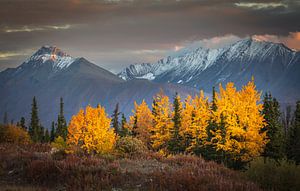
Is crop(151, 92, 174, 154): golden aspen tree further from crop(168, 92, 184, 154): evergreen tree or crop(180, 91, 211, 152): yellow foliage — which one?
crop(180, 91, 211, 152): yellow foliage

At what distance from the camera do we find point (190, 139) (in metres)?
48.4

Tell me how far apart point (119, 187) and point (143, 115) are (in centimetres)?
4337

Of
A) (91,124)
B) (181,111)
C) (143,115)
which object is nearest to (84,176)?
(91,124)

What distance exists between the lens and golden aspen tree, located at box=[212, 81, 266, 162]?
112 feet

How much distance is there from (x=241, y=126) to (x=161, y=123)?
60.2ft

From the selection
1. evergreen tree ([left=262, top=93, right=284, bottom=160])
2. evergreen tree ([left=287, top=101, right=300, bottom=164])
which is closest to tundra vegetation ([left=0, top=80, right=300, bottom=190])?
evergreen tree ([left=287, top=101, right=300, bottom=164])

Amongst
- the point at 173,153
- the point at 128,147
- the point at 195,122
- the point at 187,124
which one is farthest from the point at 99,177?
the point at 187,124

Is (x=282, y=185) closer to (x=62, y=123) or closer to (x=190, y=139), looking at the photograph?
(x=190, y=139)

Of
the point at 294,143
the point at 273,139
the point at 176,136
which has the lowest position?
the point at 294,143

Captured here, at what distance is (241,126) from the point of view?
34.5m

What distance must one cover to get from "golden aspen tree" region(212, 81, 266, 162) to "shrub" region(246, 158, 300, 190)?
18248mm

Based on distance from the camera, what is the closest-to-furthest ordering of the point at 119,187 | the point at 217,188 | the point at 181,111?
the point at 217,188
the point at 119,187
the point at 181,111

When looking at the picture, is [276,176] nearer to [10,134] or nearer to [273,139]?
[273,139]

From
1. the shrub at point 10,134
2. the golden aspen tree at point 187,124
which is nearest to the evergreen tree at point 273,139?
the golden aspen tree at point 187,124
